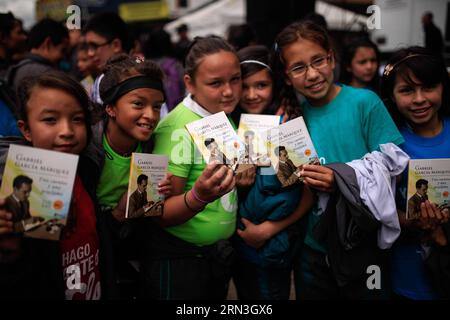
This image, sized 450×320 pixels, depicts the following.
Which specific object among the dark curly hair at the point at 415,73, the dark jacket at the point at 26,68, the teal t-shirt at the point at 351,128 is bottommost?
the teal t-shirt at the point at 351,128

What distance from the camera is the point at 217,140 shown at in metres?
1.65

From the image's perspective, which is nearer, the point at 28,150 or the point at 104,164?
the point at 28,150

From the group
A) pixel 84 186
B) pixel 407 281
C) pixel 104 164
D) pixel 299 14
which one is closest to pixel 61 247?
pixel 84 186

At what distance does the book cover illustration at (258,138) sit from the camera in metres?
1.73

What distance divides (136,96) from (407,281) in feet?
4.99

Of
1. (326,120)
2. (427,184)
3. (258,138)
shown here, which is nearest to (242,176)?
(258,138)

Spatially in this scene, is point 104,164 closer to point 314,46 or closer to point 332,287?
point 314,46

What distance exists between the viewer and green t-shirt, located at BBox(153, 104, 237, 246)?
5.60 ft

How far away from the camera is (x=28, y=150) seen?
129 centimetres

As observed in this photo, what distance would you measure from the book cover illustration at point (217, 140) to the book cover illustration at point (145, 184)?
0.17m

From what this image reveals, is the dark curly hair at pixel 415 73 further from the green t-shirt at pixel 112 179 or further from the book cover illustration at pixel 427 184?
the green t-shirt at pixel 112 179

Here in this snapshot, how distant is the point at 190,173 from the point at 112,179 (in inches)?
13.8

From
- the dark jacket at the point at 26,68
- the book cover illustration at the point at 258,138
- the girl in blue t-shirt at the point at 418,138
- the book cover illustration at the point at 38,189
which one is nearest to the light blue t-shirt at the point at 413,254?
the girl in blue t-shirt at the point at 418,138

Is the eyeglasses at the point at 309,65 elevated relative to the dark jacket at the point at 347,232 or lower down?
elevated
